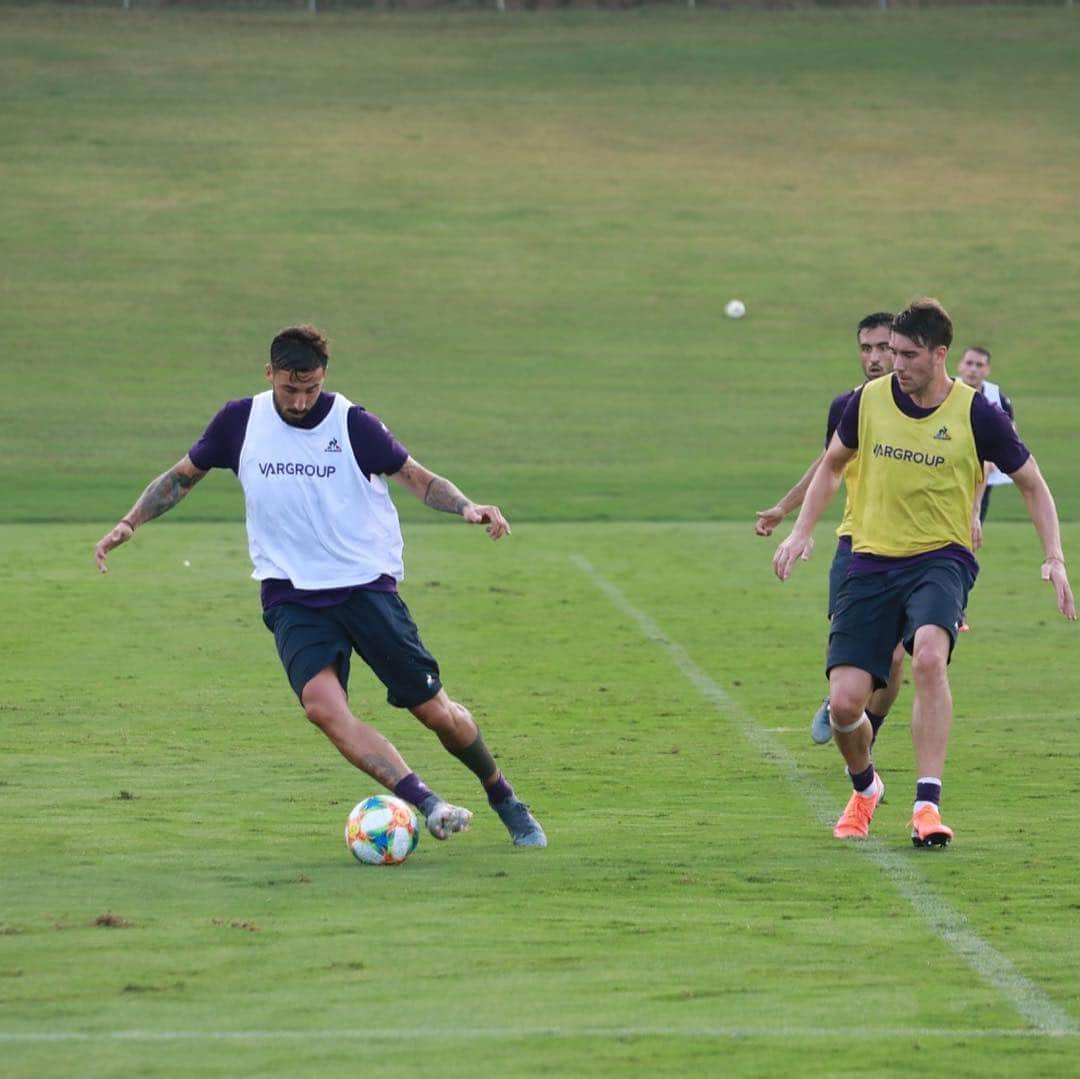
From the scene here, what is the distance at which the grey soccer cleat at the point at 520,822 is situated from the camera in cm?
893

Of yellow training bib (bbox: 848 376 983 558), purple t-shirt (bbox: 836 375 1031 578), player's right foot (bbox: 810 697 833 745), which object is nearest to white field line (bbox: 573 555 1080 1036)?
player's right foot (bbox: 810 697 833 745)

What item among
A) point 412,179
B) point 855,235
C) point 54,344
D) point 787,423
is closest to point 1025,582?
point 787,423

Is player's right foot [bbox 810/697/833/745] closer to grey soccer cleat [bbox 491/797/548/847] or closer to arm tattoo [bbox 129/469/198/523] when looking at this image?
grey soccer cleat [bbox 491/797/548/847]

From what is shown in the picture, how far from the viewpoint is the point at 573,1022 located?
6.27m

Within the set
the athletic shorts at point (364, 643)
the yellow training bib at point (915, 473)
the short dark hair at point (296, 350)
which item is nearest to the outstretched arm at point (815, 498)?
the yellow training bib at point (915, 473)

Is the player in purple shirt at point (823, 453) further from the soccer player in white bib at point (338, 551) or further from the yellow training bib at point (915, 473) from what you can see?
the soccer player in white bib at point (338, 551)

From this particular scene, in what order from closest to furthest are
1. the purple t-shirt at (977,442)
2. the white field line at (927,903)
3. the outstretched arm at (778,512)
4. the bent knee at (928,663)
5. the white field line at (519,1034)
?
the white field line at (519,1034)
the white field line at (927,903)
the bent knee at (928,663)
the purple t-shirt at (977,442)
the outstretched arm at (778,512)

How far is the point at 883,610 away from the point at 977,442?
79 cm

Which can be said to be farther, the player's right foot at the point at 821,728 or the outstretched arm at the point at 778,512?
the player's right foot at the point at 821,728

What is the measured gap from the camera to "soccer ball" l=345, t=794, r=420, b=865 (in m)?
8.52

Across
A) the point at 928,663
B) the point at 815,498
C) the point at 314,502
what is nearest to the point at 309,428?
the point at 314,502

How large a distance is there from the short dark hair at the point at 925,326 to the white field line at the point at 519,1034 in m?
3.39

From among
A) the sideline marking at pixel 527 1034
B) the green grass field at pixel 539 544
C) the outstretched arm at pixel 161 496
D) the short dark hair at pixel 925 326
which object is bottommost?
the green grass field at pixel 539 544

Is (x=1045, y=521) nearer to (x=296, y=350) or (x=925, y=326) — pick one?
(x=925, y=326)
